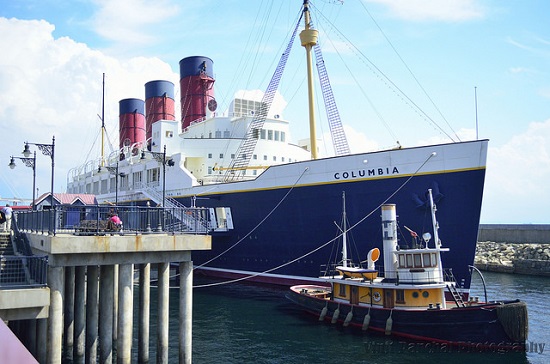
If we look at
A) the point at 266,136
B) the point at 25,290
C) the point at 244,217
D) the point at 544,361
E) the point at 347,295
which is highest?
the point at 266,136

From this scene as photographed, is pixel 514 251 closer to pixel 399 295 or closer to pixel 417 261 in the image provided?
pixel 417 261

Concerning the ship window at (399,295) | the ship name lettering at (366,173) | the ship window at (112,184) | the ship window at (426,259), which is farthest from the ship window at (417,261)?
the ship window at (112,184)

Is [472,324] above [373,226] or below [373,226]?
below

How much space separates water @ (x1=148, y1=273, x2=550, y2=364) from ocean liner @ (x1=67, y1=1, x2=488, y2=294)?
394 cm

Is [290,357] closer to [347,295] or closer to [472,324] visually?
[347,295]

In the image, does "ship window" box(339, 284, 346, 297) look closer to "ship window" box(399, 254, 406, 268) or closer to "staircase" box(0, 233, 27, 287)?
"ship window" box(399, 254, 406, 268)

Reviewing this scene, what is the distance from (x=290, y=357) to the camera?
684 inches

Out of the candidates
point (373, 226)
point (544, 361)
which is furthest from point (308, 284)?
point (544, 361)

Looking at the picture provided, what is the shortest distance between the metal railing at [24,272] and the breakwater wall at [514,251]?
4106 cm

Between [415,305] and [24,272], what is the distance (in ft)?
49.8

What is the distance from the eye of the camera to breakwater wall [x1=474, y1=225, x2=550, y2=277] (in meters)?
41.5

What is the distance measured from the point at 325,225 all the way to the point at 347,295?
17.0 feet

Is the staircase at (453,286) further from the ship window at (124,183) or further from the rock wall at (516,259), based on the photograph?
the ship window at (124,183)

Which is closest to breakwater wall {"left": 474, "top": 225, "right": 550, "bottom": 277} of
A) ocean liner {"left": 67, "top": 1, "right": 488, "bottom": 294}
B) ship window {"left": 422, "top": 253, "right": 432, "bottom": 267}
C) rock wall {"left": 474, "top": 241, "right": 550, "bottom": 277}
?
rock wall {"left": 474, "top": 241, "right": 550, "bottom": 277}
